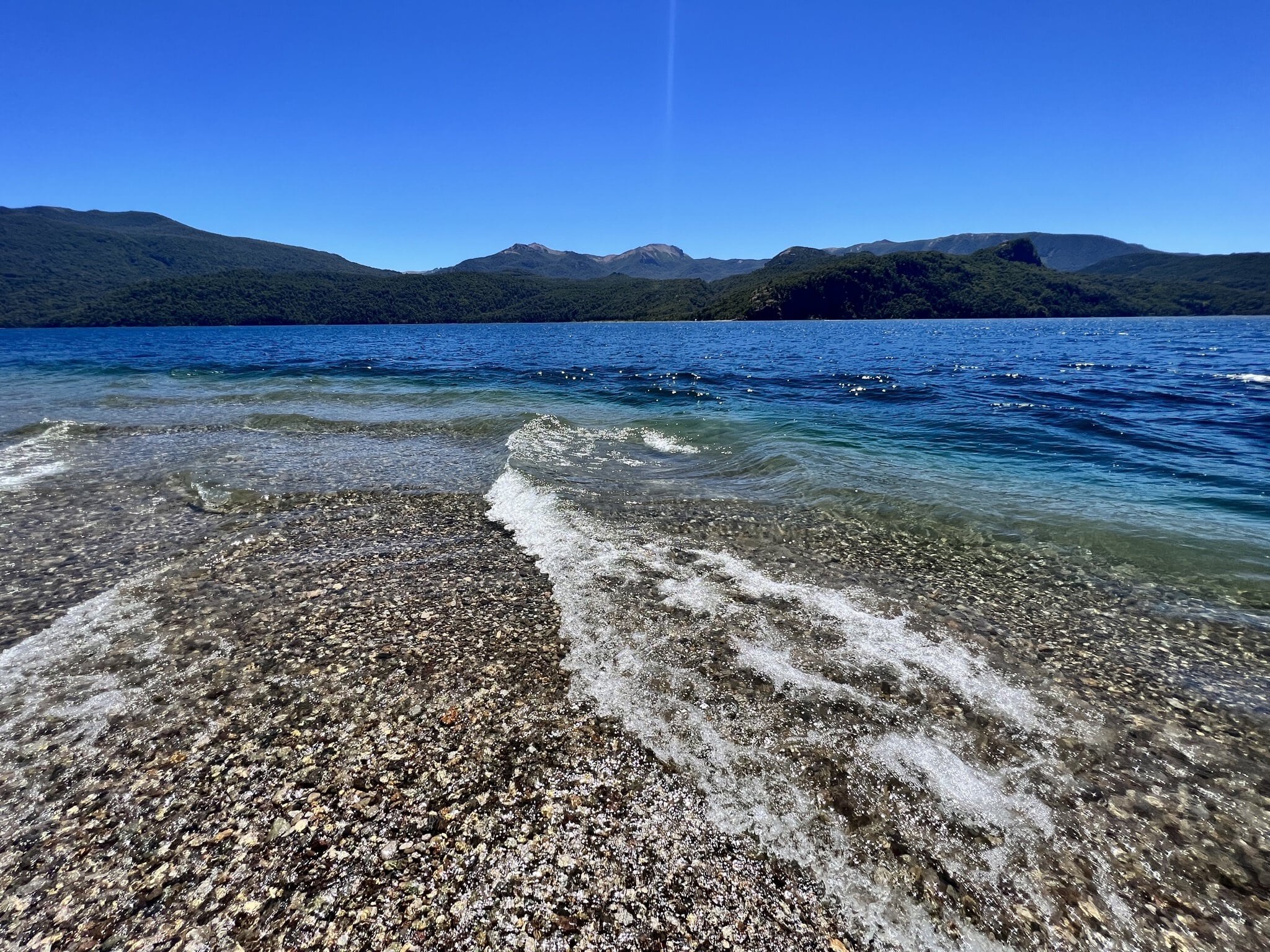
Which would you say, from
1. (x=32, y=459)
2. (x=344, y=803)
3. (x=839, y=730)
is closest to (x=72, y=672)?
(x=344, y=803)

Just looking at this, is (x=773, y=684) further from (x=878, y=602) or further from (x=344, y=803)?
(x=344, y=803)

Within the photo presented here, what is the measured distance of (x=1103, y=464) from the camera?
17.4 m

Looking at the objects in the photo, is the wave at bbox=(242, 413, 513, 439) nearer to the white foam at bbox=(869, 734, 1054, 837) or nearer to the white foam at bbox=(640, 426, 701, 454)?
the white foam at bbox=(640, 426, 701, 454)

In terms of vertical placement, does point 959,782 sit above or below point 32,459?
below

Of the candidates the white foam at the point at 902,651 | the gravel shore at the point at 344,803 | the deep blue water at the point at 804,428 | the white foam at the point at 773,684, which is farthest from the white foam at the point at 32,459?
the white foam at the point at 902,651

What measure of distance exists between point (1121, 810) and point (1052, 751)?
2.33 feet

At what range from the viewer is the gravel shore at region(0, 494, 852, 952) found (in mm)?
3795

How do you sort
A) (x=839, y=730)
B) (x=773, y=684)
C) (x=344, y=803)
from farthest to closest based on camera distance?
(x=773, y=684), (x=839, y=730), (x=344, y=803)

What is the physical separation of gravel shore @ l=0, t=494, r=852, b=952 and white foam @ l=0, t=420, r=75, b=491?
981 centimetres

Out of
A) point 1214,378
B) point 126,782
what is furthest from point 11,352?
point 1214,378

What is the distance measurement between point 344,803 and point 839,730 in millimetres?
4846

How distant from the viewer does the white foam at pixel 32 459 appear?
1365cm

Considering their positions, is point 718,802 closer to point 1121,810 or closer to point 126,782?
point 1121,810

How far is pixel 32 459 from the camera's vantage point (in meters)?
15.7
